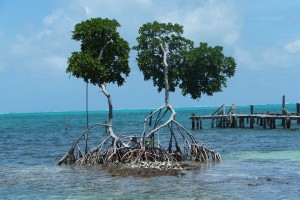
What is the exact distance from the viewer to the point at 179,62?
2972 centimetres

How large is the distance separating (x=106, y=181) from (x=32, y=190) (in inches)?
128

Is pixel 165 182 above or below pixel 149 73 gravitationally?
below

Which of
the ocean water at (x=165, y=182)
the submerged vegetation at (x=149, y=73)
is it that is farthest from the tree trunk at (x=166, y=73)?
the ocean water at (x=165, y=182)

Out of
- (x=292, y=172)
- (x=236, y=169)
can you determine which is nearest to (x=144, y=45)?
(x=236, y=169)

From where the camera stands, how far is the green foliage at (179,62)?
29172 mm

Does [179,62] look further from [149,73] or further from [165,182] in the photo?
[165,182]

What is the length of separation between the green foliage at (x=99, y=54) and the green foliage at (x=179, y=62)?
5.61 feet

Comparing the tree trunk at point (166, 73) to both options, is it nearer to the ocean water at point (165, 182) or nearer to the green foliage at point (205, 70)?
the green foliage at point (205, 70)

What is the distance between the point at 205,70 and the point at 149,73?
3.43 m

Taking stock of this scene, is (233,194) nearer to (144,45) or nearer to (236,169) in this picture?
(236,169)

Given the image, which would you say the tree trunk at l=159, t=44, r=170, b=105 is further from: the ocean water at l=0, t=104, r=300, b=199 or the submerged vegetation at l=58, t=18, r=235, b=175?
the ocean water at l=0, t=104, r=300, b=199

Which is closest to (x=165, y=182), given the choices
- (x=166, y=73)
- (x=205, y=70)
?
(x=166, y=73)

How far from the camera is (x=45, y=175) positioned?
2514 cm

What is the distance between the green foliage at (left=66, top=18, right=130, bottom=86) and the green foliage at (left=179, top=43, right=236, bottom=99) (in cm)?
374
